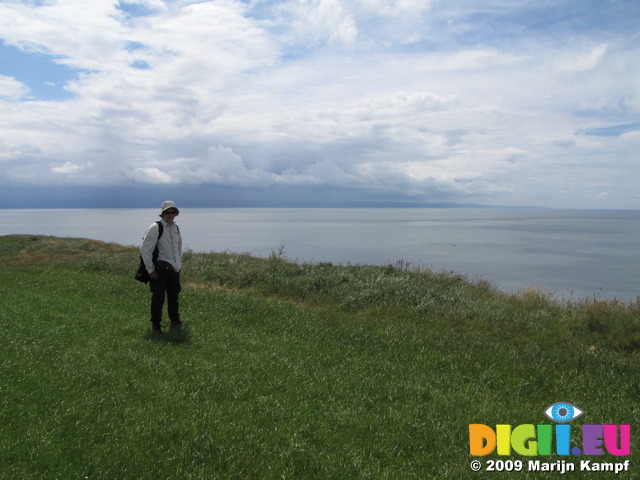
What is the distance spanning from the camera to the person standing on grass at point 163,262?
27.3 feet

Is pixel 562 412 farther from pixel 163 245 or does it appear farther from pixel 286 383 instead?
pixel 163 245

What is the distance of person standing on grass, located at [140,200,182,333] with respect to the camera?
8.34 metres

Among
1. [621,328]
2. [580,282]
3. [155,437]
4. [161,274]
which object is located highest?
[161,274]

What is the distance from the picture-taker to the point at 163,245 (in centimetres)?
857

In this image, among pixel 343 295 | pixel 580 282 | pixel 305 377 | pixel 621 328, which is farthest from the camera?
pixel 580 282

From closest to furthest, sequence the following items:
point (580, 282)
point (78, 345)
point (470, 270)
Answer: point (78, 345)
point (580, 282)
point (470, 270)

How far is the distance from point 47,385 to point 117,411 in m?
1.27

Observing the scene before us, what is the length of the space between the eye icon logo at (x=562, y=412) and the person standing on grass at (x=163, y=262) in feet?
21.7

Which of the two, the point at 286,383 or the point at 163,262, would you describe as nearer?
the point at 286,383

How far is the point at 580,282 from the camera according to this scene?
30188 millimetres

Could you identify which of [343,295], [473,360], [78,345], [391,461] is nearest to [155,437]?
[391,461]

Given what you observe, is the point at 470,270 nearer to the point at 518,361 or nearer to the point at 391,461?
the point at 518,361

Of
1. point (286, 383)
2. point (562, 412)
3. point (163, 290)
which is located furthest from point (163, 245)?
point (562, 412)

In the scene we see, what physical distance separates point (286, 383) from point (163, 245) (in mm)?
4013
